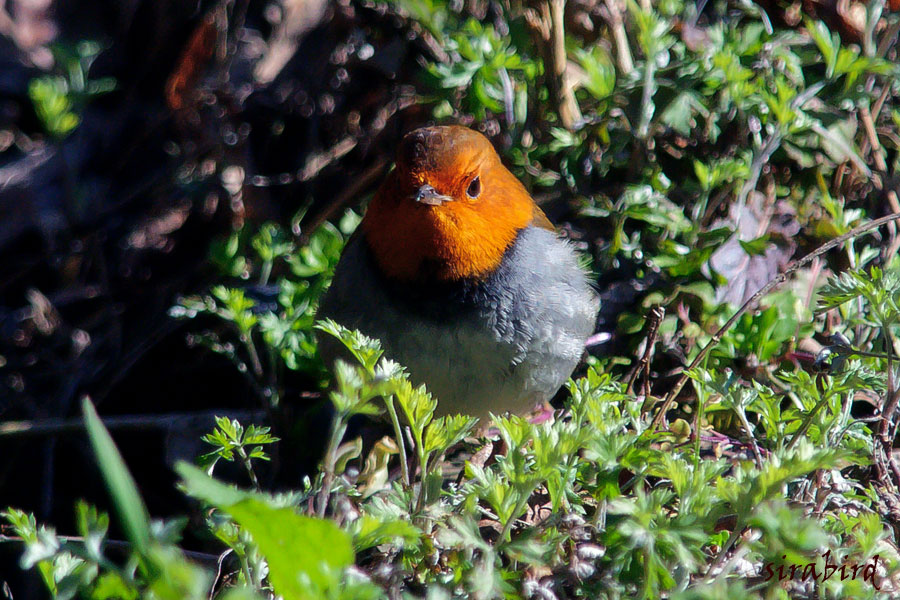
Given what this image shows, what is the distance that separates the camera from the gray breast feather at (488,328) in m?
2.78

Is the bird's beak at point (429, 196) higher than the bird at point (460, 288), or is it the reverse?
the bird's beak at point (429, 196)

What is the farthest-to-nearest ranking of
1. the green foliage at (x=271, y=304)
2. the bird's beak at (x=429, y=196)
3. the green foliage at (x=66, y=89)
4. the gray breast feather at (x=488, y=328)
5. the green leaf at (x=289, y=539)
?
the green foliage at (x=66, y=89), the green foliage at (x=271, y=304), the gray breast feather at (x=488, y=328), the bird's beak at (x=429, y=196), the green leaf at (x=289, y=539)

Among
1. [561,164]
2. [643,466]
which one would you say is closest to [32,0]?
[561,164]

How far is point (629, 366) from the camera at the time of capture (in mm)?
3357

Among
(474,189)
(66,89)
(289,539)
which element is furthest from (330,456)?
(66,89)

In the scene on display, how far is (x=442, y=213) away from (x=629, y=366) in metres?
1.03

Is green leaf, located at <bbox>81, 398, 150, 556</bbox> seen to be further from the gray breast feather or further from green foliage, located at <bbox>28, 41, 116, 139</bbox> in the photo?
green foliage, located at <bbox>28, 41, 116, 139</bbox>

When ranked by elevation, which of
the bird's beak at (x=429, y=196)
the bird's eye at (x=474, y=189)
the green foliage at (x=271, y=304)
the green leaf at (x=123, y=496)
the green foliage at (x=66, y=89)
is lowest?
the green foliage at (x=271, y=304)

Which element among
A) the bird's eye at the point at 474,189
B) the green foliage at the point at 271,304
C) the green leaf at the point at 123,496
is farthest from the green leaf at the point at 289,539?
the green foliage at the point at 271,304

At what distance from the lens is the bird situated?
9.02ft

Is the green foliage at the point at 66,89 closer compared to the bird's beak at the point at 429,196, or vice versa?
the bird's beak at the point at 429,196

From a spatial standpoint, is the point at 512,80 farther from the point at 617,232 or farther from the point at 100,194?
the point at 100,194

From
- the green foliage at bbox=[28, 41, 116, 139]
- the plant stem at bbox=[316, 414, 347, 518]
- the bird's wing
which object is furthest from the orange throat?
the green foliage at bbox=[28, 41, 116, 139]

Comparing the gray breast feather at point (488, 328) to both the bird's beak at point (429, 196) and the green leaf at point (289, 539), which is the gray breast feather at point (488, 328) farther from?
the green leaf at point (289, 539)
